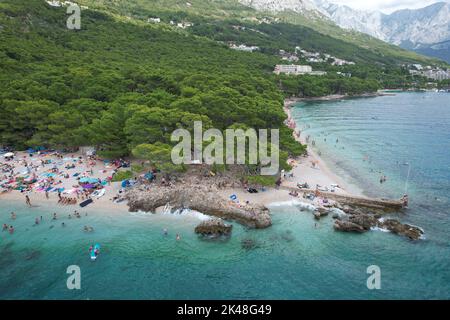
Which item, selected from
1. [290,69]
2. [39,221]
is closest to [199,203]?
[39,221]

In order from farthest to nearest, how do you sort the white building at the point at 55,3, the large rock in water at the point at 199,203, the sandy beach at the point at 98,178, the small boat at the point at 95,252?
the white building at the point at 55,3 < the sandy beach at the point at 98,178 < the large rock in water at the point at 199,203 < the small boat at the point at 95,252

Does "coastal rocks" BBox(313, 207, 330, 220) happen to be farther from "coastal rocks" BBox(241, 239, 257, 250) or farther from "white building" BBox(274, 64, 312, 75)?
"white building" BBox(274, 64, 312, 75)

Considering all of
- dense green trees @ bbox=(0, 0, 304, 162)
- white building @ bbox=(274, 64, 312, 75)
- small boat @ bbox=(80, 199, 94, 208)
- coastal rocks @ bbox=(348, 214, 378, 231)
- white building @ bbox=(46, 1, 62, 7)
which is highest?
white building @ bbox=(46, 1, 62, 7)

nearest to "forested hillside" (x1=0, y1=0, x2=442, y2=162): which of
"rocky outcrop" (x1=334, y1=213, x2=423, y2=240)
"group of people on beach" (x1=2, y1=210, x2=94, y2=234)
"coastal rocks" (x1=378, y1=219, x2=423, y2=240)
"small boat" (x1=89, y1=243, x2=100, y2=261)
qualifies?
"group of people on beach" (x1=2, y1=210, x2=94, y2=234)

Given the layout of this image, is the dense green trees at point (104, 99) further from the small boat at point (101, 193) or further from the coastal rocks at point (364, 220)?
the coastal rocks at point (364, 220)

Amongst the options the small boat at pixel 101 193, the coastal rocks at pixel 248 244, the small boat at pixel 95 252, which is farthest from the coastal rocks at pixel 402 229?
the small boat at pixel 101 193

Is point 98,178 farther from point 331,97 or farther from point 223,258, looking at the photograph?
point 331,97
